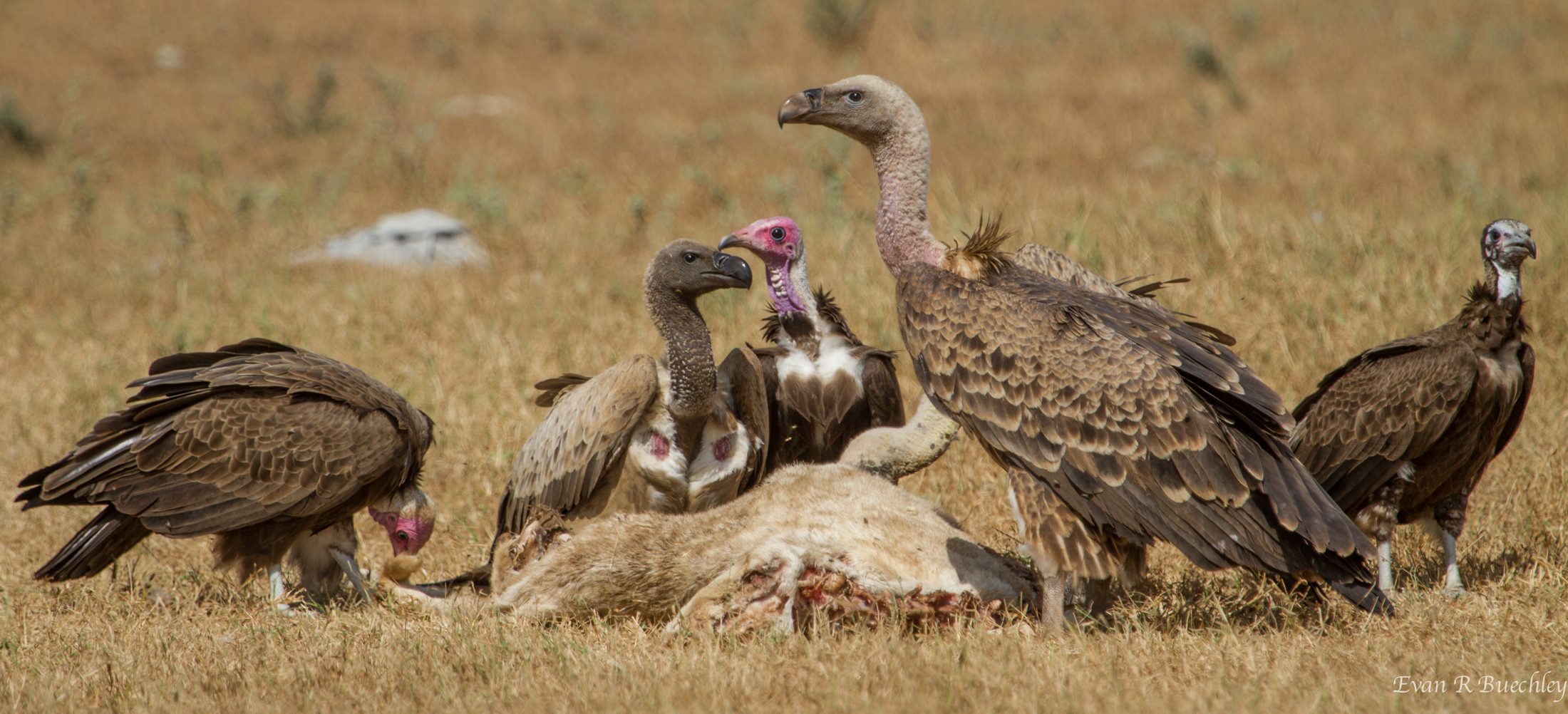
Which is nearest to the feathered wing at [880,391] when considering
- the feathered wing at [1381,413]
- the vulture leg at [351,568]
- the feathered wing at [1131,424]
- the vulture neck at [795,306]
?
the vulture neck at [795,306]

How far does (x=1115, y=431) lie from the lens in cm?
402

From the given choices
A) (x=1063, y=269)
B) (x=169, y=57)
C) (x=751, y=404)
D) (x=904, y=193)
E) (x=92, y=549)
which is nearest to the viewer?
(x=92, y=549)

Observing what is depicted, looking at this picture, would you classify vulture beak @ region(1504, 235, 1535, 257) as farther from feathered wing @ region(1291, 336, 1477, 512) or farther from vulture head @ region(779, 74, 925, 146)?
vulture head @ region(779, 74, 925, 146)

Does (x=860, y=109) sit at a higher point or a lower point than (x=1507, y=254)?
higher

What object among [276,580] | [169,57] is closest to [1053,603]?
[276,580]

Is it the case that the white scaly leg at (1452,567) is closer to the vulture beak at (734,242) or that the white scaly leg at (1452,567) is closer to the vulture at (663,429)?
the vulture at (663,429)

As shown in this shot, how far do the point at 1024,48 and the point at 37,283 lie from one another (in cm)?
1341

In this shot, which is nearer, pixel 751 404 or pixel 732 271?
pixel 732 271

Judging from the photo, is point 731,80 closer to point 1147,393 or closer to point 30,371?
point 30,371

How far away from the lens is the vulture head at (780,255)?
5836 millimetres

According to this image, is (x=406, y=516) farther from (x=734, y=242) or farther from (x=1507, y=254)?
(x=1507, y=254)

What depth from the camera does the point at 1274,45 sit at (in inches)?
687

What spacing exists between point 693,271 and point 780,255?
0.56 meters

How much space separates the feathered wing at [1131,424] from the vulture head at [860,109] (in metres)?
1.07
